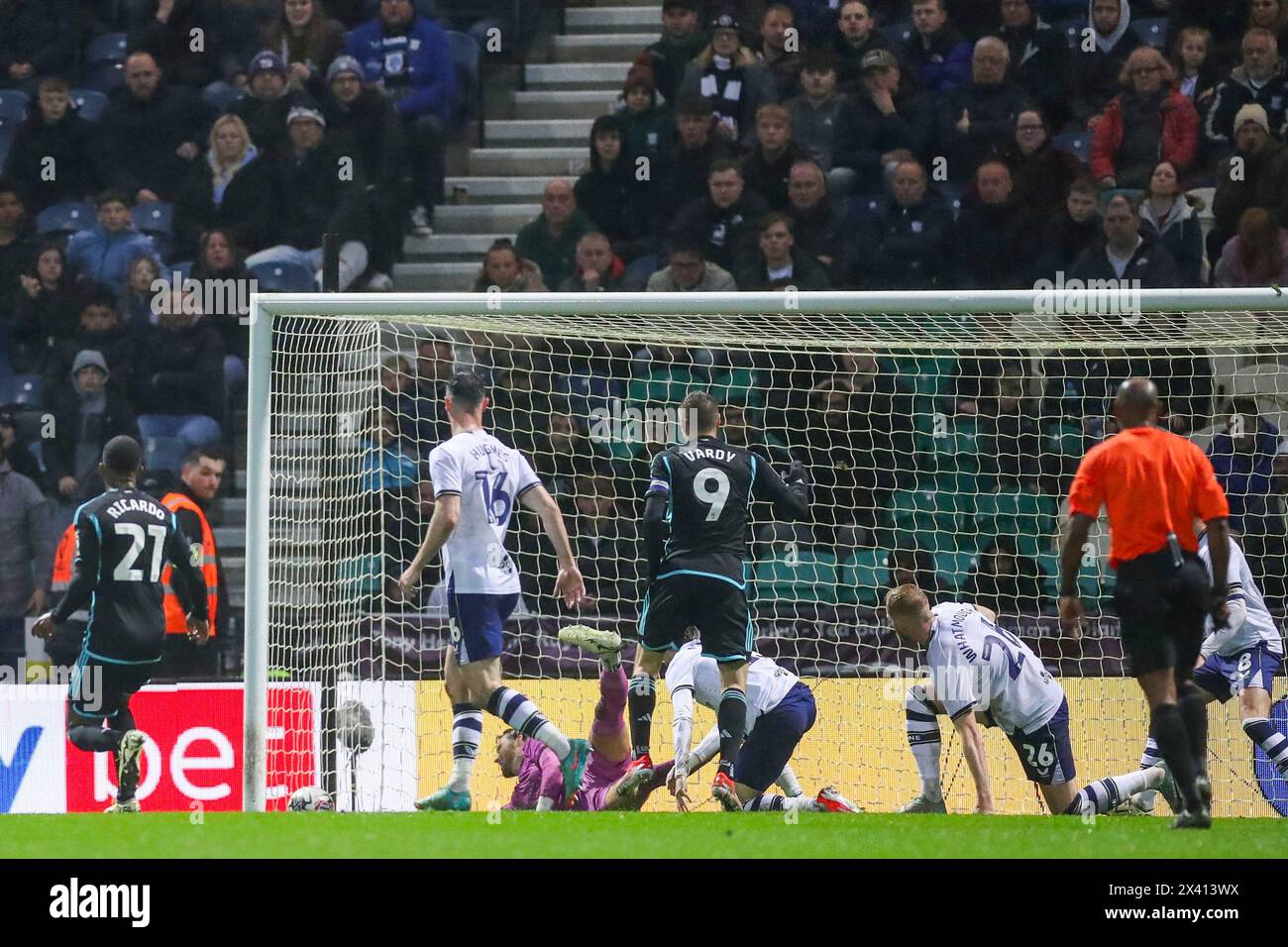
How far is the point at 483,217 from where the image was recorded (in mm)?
14047

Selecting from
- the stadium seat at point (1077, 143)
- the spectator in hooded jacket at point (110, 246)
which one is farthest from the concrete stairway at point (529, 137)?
the stadium seat at point (1077, 143)

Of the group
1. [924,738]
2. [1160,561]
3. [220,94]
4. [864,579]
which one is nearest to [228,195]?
[220,94]

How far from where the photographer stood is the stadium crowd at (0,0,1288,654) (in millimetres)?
10672

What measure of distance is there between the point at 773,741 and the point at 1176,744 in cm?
271

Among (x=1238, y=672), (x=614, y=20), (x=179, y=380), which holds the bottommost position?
(x=1238, y=672)

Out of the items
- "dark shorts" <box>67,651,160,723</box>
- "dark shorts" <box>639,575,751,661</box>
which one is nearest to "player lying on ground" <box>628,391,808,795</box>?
"dark shorts" <box>639,575,751,661</box>

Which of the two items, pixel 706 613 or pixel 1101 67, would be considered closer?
pixel 706 613

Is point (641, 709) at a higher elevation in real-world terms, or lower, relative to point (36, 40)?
lower

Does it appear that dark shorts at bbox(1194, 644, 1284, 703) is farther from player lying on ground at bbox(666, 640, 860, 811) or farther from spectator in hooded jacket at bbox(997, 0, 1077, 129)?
spectator in hooded jacket at bbox(997, 0, 1077, 129)

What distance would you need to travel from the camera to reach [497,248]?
12.4 m

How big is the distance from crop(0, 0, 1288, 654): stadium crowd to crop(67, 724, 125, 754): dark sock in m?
2.38

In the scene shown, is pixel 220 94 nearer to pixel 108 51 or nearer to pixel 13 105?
pixel 108 51

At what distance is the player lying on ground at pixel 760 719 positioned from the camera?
8.95 m

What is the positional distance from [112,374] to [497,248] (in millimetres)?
2826
